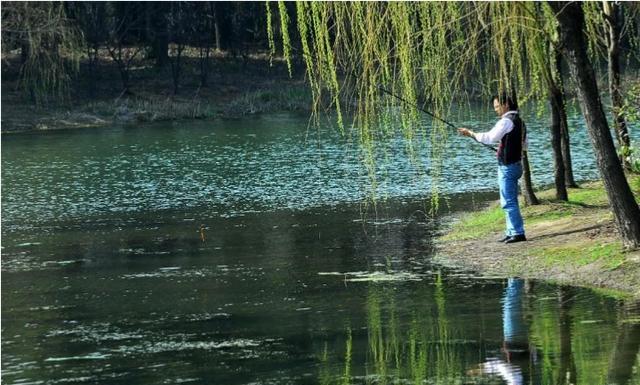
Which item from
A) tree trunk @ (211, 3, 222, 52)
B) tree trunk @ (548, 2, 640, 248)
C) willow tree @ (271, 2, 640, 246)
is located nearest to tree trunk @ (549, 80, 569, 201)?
willow tree @ (271, 2, 640, 246)

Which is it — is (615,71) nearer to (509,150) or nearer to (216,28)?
(509,150)

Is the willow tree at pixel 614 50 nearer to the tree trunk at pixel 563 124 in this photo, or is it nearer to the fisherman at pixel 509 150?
the tree trunk at pixel 563 124

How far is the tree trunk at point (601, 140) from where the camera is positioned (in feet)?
40.7

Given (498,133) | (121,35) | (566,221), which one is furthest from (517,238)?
(121,35)

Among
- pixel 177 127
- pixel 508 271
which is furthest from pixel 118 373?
pixel 177 127

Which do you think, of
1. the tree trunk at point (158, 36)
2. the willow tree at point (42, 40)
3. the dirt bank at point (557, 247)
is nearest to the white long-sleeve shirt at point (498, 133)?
the dirt bank at point (557, 247)

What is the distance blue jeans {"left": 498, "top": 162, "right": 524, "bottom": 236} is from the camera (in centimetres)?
1425

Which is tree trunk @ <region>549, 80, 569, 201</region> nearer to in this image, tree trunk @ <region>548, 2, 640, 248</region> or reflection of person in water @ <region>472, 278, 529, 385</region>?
tree trunk @ <region>548, 2, 640, 248</region>

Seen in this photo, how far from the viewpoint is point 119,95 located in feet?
163

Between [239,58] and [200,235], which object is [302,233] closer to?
[200,235]

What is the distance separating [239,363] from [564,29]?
15.6 ft

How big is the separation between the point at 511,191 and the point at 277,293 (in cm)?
296

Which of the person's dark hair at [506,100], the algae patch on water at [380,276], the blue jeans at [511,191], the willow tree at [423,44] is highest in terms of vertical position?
the willow tree at [423,44]

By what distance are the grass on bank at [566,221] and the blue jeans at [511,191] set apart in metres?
0.58
